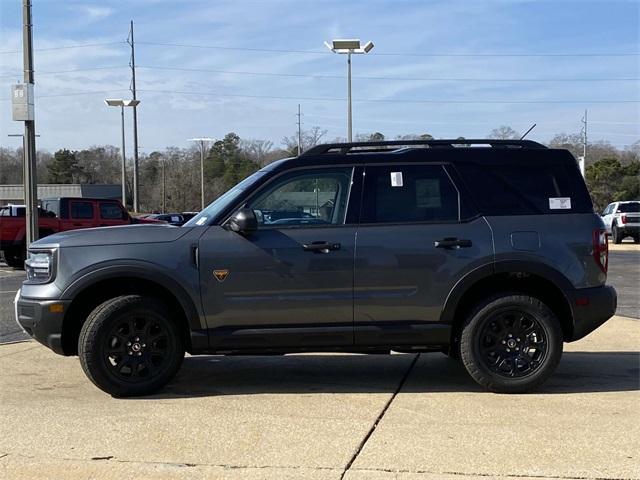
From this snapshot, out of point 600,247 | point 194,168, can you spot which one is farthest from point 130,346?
point 194,168

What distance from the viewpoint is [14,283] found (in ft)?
49.4

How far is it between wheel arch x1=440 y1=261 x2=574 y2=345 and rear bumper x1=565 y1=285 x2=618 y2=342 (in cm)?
5

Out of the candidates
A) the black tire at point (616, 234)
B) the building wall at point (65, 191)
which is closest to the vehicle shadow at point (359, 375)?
the black tire at point (616, 234)

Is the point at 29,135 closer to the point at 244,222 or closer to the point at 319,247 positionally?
the point at 244,222

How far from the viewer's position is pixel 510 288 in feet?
19.6

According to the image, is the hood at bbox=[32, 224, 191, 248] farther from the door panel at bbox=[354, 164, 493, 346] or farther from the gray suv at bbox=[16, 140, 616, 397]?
the door panel at bbox=[354, 164, 493, 346]

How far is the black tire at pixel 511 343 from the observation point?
5816 mm

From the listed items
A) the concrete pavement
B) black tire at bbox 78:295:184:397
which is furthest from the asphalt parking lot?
black tire at bbox 78:295:184:397

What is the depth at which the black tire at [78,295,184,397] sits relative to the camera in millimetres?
5613

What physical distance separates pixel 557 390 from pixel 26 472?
13.5 ft

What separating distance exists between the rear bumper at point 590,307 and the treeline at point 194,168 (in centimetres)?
3201

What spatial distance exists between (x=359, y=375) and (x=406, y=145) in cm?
213

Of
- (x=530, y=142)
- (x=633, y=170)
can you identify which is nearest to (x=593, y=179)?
(x=633, y=170)

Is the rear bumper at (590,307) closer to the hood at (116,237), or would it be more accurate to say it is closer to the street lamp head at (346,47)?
the hood at (116,237)
